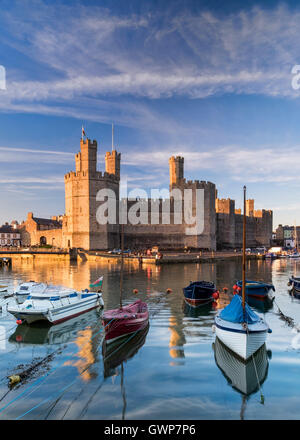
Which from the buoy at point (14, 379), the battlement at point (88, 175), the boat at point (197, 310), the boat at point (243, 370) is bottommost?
the boat at point (197, 310)

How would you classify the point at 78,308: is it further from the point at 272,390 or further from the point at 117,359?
the point at 272,390

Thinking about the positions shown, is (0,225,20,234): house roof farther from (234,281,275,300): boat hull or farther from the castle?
(234,281,275,300): boat hull

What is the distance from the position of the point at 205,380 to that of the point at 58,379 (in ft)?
12.5

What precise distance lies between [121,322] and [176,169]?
50.9 meters

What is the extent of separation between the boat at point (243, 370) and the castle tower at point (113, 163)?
1908 inches

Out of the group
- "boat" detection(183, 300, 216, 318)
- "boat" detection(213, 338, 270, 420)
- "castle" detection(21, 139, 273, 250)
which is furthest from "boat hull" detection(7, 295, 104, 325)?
"castle" detection(21, 139, 273, 250)

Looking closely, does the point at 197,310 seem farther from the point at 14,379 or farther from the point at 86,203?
the point at 86,203

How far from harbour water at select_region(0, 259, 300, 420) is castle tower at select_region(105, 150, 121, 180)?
146 ft

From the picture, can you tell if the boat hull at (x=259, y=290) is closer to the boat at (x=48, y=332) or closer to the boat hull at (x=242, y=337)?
the boat at (x=48, y=332)

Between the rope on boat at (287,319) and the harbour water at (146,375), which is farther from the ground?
the harbour water at (146,375)

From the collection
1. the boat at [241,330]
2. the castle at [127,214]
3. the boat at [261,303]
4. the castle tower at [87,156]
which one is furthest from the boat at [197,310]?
the castle tower at [87,156]

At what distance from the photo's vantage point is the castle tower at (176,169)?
61.0 metres

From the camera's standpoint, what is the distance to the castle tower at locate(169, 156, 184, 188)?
61.0m

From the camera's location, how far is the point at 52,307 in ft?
47.1
